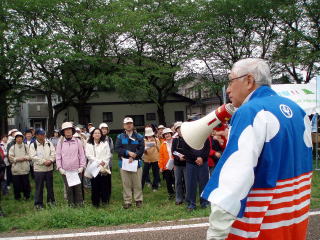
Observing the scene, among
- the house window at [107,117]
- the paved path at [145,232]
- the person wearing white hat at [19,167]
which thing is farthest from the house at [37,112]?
the paved path at [145,232]

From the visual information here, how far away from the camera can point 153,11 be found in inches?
991

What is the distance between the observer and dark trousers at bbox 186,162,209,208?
23.9 ft

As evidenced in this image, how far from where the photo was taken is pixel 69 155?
770 cm

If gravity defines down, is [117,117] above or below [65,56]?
below

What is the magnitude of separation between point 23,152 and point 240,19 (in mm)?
19635

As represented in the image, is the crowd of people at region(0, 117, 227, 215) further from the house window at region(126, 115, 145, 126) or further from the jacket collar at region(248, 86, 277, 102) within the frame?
the house window at region(126, 115, 145, 126)

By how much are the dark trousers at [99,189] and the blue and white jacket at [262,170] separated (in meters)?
6.48

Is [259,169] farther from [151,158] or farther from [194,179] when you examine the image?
[151,158]

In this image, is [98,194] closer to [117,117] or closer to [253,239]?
[253,239]

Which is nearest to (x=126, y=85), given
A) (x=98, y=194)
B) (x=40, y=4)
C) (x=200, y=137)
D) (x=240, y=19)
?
(x=40, y=4)

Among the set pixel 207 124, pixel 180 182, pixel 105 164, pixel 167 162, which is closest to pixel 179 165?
pixel 180 182

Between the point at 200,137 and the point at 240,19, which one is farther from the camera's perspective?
the point at 240,19

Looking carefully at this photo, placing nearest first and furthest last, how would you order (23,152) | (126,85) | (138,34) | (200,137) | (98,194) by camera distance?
(200,137) < (98,194) < (23,152) < (126,85) < (138,34)

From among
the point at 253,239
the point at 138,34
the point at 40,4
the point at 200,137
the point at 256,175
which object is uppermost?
the point at 40,4
